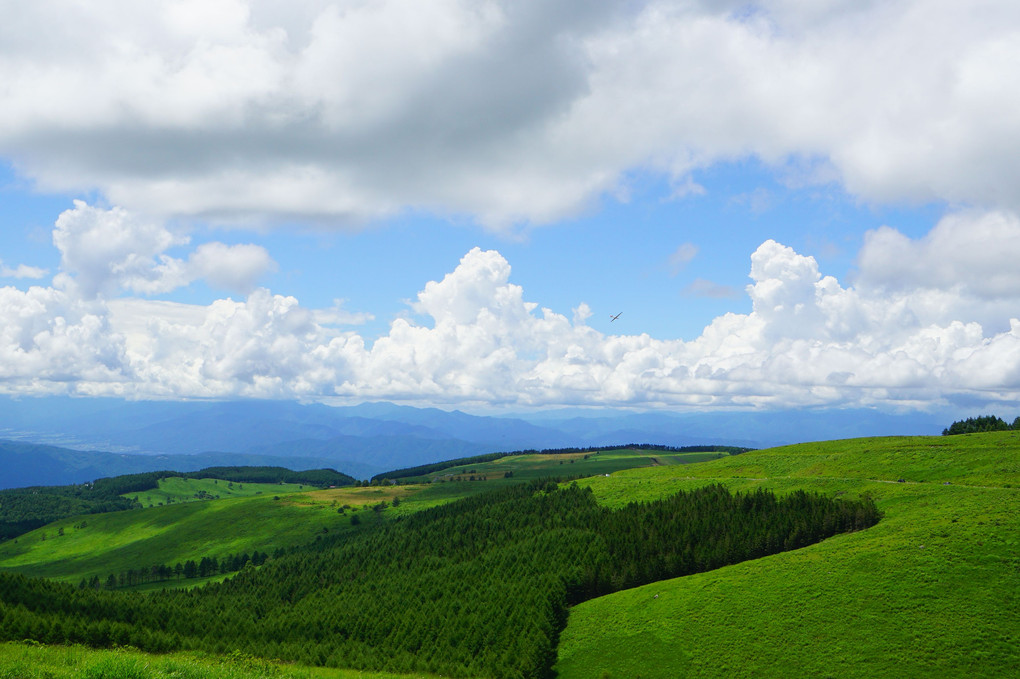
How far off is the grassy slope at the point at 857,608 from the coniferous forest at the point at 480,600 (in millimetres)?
8200

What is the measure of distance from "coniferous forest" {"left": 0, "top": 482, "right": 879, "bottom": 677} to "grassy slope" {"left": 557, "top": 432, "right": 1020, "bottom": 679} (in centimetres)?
820

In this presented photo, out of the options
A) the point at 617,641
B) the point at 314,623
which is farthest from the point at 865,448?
the point at 314,623

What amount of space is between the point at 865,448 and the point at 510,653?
13017 cm

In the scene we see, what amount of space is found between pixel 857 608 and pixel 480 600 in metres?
76.9

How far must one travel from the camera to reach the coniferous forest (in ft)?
317

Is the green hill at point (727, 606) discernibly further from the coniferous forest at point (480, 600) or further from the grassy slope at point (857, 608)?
the coniferous forest at point (480, 600)

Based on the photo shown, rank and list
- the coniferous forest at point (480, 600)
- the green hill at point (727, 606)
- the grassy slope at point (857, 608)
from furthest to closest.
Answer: the coniferous forest at point (480, 600)
the green hill at point (727, 606)
the grassy slope at point (857, 608)

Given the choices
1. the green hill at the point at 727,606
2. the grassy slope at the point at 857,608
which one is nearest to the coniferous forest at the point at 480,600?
the green hill at the point at 727,606

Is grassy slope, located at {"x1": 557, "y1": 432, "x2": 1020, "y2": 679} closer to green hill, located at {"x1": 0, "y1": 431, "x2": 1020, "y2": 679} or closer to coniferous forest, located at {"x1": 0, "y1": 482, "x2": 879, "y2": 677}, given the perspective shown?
green hill, located at {"x1": 0, "y1": 431, "x2": 1020, "y2": 679}

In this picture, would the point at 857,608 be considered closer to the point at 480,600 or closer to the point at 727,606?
the point at 727,606

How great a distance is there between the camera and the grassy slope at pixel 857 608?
70.8m

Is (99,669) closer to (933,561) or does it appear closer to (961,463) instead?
(933,561)

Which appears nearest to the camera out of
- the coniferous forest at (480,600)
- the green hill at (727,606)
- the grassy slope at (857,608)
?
the grassy slope at (857,608)

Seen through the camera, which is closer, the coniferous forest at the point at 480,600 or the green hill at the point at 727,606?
the green hill at the point at 727,606
